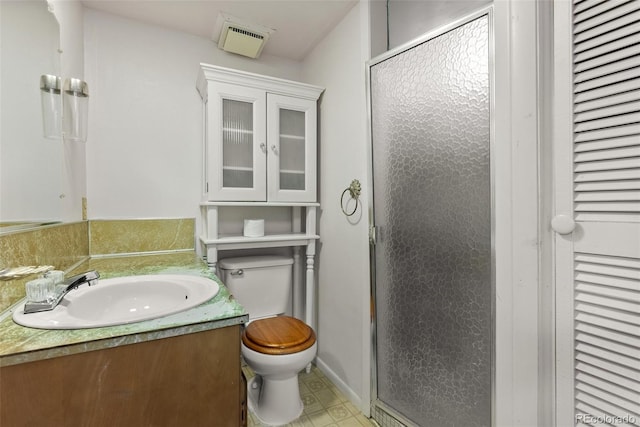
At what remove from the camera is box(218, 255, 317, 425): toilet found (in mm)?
1387

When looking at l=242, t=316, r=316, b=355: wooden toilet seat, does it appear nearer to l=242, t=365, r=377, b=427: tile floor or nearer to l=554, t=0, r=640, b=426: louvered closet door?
l=242, t=365, r=377, b=427: tile floor

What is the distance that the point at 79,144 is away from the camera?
1.51 meters

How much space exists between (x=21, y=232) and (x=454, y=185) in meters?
1.42

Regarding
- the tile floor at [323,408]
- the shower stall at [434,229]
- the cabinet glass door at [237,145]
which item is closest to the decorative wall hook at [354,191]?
the shower stall at [434,229]

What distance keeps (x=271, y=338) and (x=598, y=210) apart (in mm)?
1353

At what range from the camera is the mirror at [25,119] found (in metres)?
0.81

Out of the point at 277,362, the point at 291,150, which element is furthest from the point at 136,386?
the point at 291,150

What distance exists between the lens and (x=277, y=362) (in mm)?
1360

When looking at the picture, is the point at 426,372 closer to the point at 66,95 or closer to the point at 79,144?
the point at 66,95

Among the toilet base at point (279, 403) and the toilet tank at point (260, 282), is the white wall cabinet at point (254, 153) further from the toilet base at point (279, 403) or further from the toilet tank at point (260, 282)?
the toilet base at point (279, 403)

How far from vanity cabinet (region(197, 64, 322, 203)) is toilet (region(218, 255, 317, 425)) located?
0.45 meters

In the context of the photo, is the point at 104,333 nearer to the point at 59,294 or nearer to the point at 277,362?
the point at 59,294

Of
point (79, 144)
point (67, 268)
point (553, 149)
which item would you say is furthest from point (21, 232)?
point (553, 149)

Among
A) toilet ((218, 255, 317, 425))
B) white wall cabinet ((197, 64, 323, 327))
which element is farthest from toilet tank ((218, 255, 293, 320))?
white wall cabinet ((197, 64, 323, 327))
